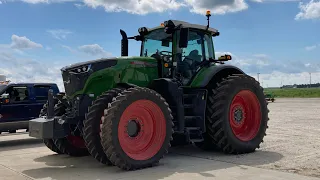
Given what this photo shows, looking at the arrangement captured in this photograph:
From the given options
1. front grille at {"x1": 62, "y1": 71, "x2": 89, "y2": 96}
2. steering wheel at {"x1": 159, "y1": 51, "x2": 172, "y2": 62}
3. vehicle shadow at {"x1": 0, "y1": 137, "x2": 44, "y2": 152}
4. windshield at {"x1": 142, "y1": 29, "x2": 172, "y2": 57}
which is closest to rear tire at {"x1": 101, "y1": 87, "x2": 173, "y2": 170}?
Result: front grille at {"x1": 62, "y1": 71, "x2": 89, "y2": 96}

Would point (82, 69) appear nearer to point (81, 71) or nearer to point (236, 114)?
point (81, 71)

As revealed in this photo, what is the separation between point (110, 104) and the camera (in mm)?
6242

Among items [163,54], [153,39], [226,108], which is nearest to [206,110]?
[226,108]

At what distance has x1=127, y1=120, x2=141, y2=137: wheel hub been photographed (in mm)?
6609

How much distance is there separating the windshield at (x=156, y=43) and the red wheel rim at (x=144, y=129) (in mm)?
1950

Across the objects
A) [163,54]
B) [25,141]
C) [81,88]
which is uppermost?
[163,54]

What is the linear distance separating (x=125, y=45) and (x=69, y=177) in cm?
418

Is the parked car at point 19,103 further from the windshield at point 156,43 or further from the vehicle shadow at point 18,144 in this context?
the windshield at point 156,43

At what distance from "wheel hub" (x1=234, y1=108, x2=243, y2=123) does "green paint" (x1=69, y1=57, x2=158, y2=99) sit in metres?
1.97

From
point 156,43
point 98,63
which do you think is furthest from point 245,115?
point 98,63

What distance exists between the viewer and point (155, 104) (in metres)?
6.78

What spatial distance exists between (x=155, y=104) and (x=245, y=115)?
8.91 feet

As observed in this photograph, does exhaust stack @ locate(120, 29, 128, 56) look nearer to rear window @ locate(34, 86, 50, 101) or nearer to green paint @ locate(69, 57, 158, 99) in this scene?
green paint @ locate(69, 57, 158, 99)

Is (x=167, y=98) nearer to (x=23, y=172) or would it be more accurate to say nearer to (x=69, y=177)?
(x=69, y=177)
